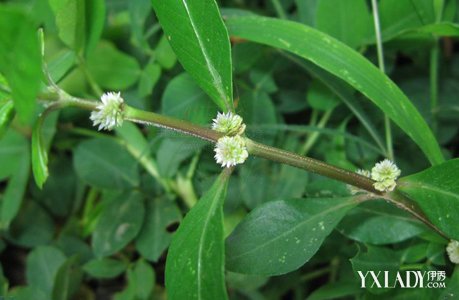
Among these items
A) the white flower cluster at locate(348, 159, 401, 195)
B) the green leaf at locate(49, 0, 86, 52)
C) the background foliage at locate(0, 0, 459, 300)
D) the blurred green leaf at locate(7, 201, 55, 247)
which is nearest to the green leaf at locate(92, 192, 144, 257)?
the background foliage at locate(0, 0, 459, 300)

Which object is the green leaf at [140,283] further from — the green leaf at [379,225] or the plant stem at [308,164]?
the plant stem at [308,164]

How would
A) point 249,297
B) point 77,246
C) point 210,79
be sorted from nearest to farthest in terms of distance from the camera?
1. point 210,79
2. point 249,297
3. point 77,246

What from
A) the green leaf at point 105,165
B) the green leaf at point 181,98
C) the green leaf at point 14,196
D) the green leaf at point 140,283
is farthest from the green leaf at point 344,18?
the green leaf at point 14,196

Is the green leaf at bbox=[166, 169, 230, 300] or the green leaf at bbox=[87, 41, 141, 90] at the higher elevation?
the green leaf at bbox=[87, 41, 141, 90]

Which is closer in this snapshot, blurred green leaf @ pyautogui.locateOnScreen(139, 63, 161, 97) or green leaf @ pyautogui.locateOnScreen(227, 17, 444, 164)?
green leaf @ pyautogui.locateOnScreen(227, 17, 444, 164)

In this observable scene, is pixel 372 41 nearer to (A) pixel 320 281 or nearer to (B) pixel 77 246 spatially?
(A) pixel 320 281

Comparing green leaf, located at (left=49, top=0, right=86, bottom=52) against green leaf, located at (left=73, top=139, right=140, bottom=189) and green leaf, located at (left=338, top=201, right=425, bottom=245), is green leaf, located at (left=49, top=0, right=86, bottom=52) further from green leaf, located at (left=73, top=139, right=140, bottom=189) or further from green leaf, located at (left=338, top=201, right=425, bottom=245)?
green leaf, located at (left=338, top=201, right=425, bottom=245)

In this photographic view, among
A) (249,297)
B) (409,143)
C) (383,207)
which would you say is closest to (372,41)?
(409,143)
